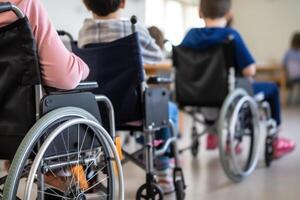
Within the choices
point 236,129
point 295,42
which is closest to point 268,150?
point 236,129

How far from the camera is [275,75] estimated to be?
738cm

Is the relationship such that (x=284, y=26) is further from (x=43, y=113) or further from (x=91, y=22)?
(x=43, y=113)

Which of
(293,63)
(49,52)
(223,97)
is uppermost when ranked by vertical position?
(49,52)

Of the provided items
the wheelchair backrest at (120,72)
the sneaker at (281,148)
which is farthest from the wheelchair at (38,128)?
the sneaker at (281,148)

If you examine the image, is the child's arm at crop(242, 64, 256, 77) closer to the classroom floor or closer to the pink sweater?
the classroom floor

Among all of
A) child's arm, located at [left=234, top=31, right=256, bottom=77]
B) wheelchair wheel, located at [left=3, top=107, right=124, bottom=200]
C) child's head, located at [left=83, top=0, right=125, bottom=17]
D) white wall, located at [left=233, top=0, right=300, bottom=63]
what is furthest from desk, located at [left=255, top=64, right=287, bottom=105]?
wheelchair wheel, located at [left=3, top=107, right=124, bottom=200]

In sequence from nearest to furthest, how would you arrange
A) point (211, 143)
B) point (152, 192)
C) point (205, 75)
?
point (152, 192) → point (205, 75) → point (211, 143)

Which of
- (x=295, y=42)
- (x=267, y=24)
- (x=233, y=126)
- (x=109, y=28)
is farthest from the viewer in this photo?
(x=267, y=24)

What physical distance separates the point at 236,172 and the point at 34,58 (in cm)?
149

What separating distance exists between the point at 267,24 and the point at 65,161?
668 centimetres

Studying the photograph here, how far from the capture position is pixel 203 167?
2.83 m

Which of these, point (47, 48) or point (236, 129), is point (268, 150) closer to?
point (236, 129)

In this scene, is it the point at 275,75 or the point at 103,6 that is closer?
the point at 103,6

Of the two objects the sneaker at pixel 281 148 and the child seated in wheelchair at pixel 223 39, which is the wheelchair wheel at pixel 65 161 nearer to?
the child seated in wheelchair at pixel 223 39
